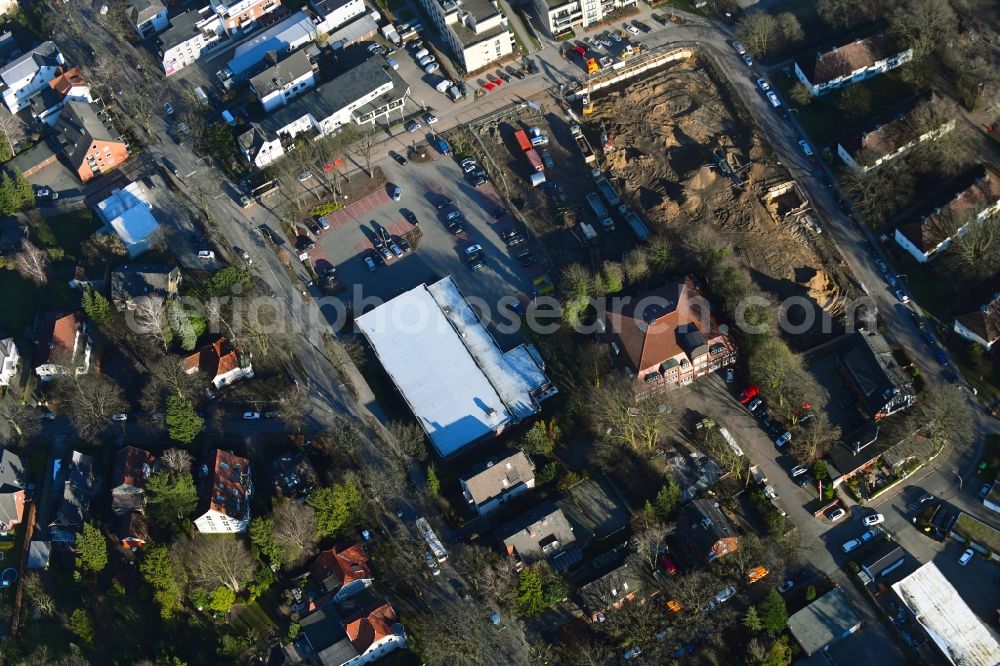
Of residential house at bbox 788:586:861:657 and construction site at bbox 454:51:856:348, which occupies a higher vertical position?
construction site at bbox 454:51:856:348

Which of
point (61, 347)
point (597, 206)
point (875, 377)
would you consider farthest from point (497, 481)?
point (61, 347)

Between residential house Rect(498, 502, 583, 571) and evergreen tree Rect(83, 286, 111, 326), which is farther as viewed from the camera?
evergreen tree Rect(83, 286, 111, 326)

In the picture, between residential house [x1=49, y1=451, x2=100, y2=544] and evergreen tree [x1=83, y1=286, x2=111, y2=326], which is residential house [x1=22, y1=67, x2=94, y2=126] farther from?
residential house [x1=49, y1=451, x2=100, y2=544]

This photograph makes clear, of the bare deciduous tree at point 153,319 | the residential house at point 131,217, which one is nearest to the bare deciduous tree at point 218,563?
the bare deciduous tree at point 153,319

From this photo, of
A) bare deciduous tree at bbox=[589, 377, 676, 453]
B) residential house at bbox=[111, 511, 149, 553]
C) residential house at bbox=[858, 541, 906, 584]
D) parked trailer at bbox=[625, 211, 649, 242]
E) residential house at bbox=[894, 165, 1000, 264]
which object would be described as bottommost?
residential house at bbox=[858, 541, 906, 584]

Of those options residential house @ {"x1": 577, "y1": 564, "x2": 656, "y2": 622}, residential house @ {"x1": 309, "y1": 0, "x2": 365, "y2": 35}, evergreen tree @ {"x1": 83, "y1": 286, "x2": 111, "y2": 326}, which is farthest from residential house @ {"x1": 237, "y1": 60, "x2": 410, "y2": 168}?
residential house @ {"x1": 577, "y1": 564, "x2": 656, "y2": 622}

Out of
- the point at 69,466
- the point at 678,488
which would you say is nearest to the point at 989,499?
the point at 678,488

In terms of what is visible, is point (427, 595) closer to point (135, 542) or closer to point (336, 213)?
point (135, 542)

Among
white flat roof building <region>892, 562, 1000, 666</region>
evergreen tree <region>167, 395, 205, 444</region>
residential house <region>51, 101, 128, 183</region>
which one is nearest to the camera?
white flat roof building <region>892, 562, 1000, 666</region>
